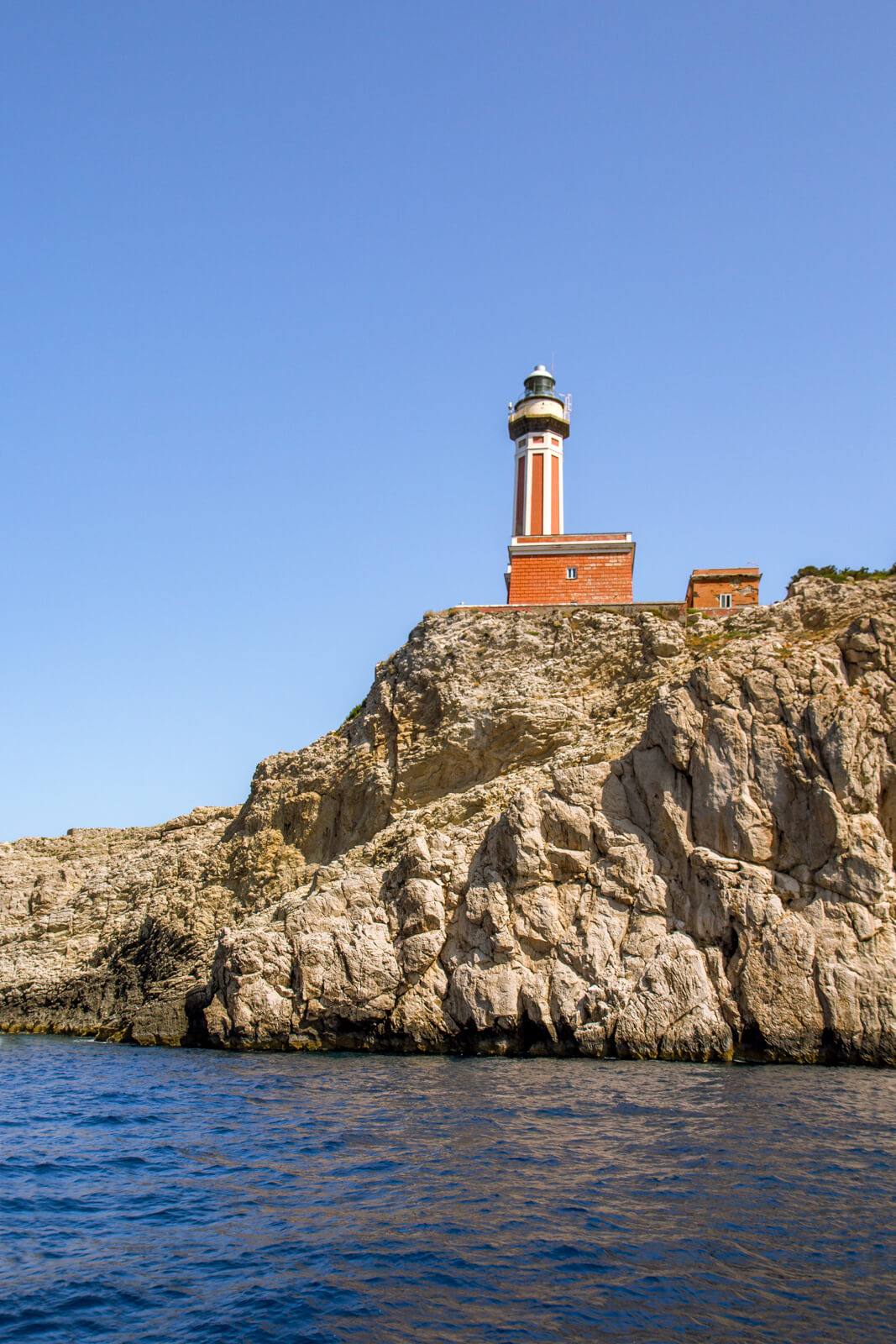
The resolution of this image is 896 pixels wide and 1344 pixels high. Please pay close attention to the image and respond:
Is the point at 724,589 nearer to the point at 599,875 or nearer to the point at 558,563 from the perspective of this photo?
the point at 558,563

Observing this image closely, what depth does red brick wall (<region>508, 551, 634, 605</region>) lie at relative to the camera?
43750mm

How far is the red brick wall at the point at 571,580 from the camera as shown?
43.8 m

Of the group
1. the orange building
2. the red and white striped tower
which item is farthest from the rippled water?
the red and white striped tower

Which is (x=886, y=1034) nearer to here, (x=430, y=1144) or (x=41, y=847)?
(x=430, y=1144)

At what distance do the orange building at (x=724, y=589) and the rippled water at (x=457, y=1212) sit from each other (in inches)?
839

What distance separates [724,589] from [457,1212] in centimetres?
3153

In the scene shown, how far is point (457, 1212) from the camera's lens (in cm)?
1310

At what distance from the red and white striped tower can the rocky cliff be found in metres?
9.61

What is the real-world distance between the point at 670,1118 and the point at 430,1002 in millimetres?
12857

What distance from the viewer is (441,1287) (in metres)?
10.6

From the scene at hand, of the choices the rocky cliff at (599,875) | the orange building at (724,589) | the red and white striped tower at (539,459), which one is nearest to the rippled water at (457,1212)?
the rocky cliff at (599,875)

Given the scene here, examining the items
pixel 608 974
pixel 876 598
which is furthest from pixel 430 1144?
pixel 876 598

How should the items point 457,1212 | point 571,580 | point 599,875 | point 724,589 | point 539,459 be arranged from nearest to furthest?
1. point 457,1212
2. point 599,875
3. point 724,589
4. point 571,580
5. point 539,459

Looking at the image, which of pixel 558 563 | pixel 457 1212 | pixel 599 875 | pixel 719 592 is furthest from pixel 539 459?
pixel 457 1212
